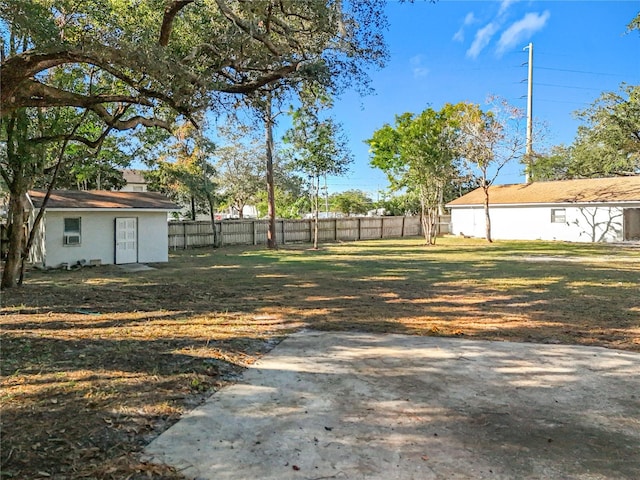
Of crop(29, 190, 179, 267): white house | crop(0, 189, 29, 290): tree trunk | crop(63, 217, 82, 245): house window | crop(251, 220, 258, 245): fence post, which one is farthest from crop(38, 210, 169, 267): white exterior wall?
crop(251, 220, 258, 245): fence post

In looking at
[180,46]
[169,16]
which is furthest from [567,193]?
[169,16]

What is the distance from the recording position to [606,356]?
4871 mm

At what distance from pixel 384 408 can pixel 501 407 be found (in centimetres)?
89

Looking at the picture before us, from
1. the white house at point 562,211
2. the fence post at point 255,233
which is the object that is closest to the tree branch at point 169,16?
the fence post at point 255,233

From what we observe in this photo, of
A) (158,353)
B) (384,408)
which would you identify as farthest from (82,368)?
(384,408)

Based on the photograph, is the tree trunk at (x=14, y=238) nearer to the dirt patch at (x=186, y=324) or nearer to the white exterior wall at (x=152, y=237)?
the dirt patch at (x=186, y=324)

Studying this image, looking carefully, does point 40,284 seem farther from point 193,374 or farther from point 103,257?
point 193,374

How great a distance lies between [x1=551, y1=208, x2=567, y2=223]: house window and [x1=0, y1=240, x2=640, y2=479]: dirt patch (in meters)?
12.3

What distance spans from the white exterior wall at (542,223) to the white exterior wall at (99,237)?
68.1ft

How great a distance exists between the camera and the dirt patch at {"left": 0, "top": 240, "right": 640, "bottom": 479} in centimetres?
303

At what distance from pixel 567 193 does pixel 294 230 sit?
1557 centimetres

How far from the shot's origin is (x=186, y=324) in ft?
20.8

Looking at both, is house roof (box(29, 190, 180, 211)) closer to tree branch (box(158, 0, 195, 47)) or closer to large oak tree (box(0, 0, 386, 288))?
large oak tree (box(0, 0, 386, 288))

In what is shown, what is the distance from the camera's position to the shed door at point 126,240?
15683 millimetres
